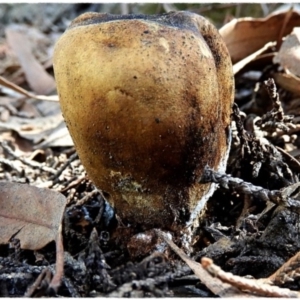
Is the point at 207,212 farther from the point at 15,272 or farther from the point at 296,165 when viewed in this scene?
the point at 15,272

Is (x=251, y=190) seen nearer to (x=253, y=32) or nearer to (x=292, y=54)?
(x=292, y=54)

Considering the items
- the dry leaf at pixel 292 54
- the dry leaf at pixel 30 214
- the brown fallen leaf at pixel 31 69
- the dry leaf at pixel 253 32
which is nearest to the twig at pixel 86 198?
the dry leaf at pixel 30 214

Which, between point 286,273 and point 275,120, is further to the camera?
point 275,120

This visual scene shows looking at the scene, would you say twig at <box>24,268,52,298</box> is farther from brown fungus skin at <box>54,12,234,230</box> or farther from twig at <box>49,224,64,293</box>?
brown fungus skin at <box>54,12,234,230</box>

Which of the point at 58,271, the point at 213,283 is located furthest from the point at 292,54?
the point at 58,271

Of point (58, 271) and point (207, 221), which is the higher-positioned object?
point (58, 271)

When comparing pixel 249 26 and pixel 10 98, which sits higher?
pixel 249 26

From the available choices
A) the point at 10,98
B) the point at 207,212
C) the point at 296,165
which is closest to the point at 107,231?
the point at 207,212
